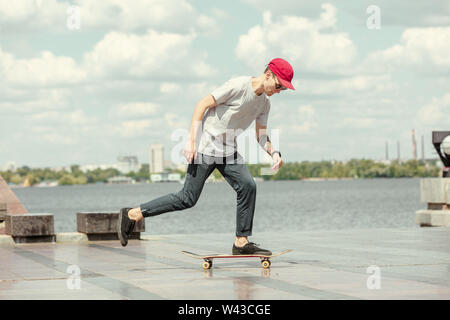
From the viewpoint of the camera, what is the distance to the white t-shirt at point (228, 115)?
26.6 ft

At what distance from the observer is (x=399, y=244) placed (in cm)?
1152

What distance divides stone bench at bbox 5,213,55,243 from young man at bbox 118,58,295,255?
180 inches

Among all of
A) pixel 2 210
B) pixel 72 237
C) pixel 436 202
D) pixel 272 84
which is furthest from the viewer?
pixel 436 202

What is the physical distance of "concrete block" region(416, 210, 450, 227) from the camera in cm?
1655

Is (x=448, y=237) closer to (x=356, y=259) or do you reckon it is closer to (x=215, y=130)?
(x=356, y=259)

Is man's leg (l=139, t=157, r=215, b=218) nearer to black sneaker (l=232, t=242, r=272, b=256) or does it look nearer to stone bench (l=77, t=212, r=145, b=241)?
black sneaker (l=232, t=242, r=272, b=256)

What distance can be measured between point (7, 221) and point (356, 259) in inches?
239

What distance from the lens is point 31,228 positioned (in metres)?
12.6

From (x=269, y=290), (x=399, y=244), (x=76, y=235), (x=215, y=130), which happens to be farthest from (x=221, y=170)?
(x=76, y=235)

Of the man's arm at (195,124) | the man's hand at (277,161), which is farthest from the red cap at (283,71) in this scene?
the man's hand at (277,161)

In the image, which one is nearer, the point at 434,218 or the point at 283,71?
the point at 283,71

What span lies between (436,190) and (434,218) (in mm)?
603

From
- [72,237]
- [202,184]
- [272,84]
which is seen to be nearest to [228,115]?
[272,84]

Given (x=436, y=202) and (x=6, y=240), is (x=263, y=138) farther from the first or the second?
(x=436, y=202)
